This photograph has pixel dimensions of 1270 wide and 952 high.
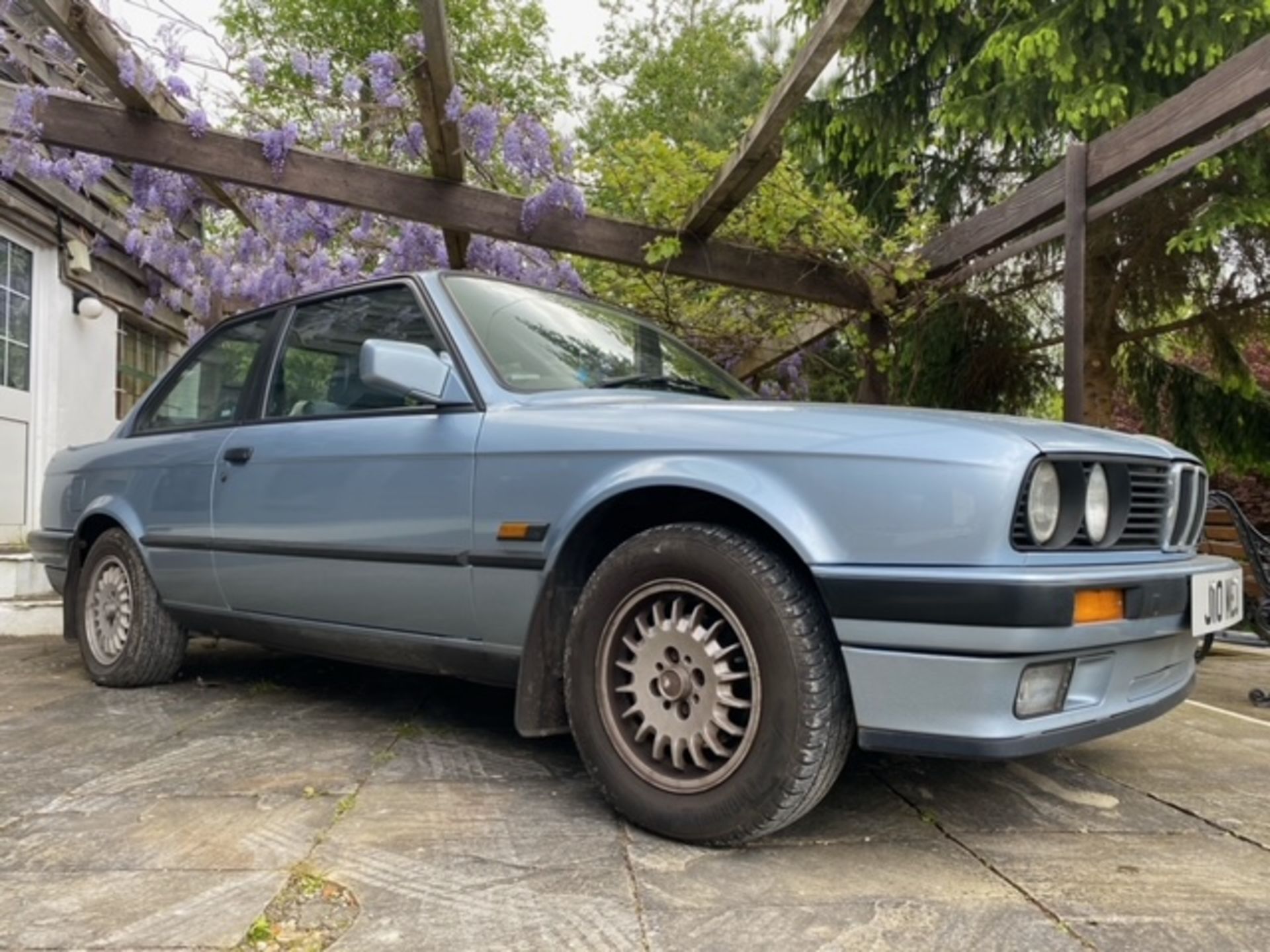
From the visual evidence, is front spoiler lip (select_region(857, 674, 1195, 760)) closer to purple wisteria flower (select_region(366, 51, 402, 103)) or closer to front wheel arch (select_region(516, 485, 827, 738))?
front wheel arch (select_region(516, 485, 827, 738))

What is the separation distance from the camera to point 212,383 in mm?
4043

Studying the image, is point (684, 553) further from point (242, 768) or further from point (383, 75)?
point (383, 75)

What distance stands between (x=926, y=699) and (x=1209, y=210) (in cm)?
530

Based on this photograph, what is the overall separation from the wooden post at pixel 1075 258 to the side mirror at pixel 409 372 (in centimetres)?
328

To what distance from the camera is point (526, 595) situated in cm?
266

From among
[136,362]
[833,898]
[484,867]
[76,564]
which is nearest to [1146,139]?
[833,898]

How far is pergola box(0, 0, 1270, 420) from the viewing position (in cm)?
416

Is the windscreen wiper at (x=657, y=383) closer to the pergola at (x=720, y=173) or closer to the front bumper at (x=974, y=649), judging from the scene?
the front bumper at (x=974, y=649)

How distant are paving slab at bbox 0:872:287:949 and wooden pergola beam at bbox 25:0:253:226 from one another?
3.74 meters

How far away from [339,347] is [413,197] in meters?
2.44

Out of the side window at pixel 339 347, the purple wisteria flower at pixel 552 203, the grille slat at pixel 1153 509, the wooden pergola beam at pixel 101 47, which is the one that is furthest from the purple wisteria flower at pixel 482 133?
the grille slat at pixel 1153 509

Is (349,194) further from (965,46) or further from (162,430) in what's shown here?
(965,46)

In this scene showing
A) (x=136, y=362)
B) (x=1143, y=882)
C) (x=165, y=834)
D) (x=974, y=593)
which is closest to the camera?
(x=974, y=593)

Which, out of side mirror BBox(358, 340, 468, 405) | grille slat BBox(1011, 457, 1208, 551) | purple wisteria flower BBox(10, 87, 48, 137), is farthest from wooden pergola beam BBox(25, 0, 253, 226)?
Result: grille slat BBox(1011, 457, 1208, 551)
